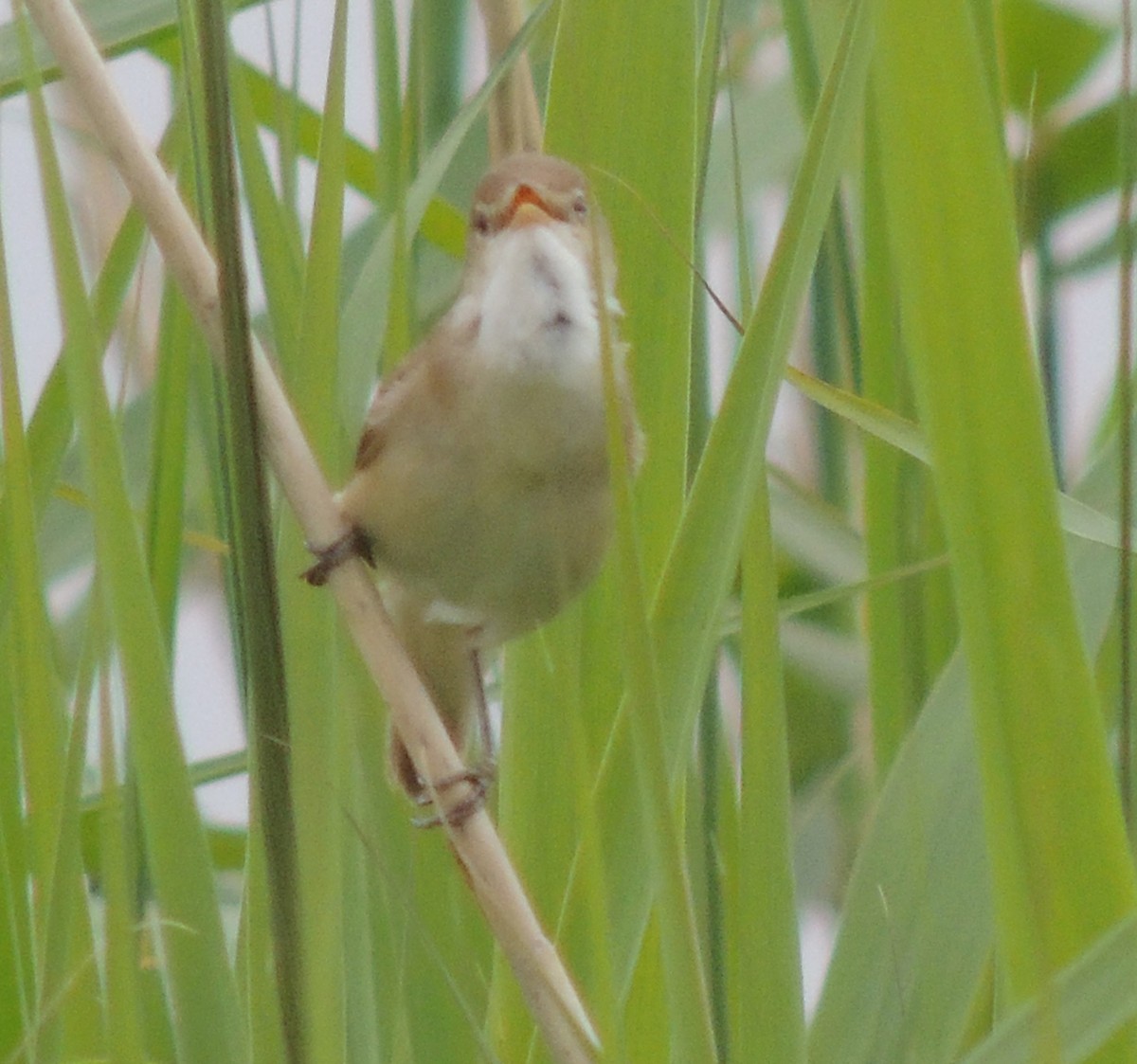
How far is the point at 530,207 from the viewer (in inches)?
46.5

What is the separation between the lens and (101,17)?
3.44 ft

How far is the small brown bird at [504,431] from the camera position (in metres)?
1.17

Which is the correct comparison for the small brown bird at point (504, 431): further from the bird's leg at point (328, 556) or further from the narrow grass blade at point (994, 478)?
the narrow grass blade at point (994, 478)

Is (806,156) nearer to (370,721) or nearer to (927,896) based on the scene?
(927,896)

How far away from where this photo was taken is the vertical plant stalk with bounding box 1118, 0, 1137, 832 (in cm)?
73

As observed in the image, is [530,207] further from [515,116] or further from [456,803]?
[456,803]

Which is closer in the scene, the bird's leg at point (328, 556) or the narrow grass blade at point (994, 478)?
the narrow grass blade at point (994, 478)

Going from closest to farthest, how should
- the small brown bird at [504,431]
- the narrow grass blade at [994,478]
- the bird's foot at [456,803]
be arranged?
the narrow grass blade at [994,478] → the bird's foot at [456,803] → the small brown bird at [504,431]

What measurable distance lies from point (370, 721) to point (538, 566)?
0.72 feet

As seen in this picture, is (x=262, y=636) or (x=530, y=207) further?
(x=530, y=207)

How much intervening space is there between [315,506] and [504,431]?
33 cm

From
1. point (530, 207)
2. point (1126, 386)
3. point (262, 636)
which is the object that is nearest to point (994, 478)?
point (1126, 386)

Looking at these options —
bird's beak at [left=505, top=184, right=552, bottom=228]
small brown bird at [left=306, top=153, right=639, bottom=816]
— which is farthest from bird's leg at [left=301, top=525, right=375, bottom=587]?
bird's beak at [left=505, top=184, right=552, bottom=228]

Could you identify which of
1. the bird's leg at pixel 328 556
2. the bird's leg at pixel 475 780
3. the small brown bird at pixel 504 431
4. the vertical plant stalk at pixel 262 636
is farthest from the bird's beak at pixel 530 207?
the vertical plant stalk at pixel 262 636
